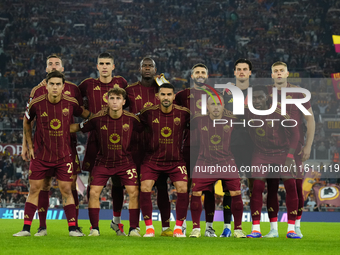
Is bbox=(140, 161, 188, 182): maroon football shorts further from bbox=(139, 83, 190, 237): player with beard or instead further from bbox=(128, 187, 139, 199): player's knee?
bbox=(128, 187, 139, 199): player's knee

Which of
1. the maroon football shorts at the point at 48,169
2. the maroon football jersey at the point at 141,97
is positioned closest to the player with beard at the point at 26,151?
the maroon football shorts at the point at 48,169

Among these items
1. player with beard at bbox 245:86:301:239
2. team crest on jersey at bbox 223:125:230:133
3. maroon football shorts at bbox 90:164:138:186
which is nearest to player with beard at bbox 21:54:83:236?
maroon football shorts at bbox 90:164:138:186

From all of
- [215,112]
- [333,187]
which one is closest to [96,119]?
[215,112]

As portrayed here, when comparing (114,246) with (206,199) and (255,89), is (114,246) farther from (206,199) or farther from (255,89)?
(255,89)

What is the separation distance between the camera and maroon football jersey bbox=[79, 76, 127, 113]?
282 inches

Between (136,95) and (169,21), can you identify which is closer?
(136,95)

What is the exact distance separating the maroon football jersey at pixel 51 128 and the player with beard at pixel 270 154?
99.1 inches

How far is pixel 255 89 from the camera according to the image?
6.97 meters

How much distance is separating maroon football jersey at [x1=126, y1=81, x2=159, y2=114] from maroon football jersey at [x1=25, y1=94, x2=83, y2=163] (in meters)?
0.99

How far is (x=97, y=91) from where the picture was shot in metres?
7.19

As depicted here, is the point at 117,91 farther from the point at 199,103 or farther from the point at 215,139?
the point at 215,139

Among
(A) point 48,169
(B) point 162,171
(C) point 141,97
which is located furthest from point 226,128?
(A) point 48,169

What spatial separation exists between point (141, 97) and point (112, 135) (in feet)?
2.70

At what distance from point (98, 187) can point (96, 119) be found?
3.01 feet
